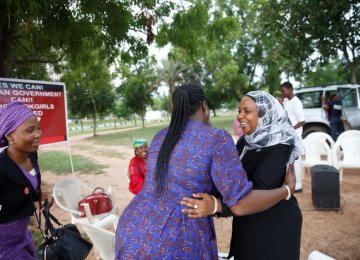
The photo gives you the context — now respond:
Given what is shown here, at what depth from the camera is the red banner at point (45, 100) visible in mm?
4371

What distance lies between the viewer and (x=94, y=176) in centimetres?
844

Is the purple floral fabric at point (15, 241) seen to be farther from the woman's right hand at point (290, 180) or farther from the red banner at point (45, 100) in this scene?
the red banner at point (45, 100)

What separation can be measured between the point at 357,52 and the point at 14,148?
10770 mm

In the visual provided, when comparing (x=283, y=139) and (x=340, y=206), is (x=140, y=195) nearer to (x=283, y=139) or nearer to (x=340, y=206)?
(x=283, y=139)

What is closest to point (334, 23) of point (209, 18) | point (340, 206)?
point (209, 18)

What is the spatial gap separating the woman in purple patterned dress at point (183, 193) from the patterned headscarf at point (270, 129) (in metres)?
0.40

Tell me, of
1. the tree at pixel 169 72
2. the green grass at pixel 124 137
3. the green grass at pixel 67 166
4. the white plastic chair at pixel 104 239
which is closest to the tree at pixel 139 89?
the tree at pixel 169 72

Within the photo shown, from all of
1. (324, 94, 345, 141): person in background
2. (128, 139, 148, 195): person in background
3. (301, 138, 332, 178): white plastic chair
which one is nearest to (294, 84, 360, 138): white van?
(324, 94, 345, 141): person in background

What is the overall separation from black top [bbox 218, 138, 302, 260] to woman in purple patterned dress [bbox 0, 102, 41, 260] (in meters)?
1.36

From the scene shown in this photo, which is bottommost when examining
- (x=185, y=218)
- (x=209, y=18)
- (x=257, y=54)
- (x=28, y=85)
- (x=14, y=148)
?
(x=185, y=218)

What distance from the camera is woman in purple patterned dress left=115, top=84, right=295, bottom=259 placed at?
1.40 metres

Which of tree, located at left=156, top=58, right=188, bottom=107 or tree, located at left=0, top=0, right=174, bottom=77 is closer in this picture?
tree, located at left=0, top=0, right=174, bottom=77

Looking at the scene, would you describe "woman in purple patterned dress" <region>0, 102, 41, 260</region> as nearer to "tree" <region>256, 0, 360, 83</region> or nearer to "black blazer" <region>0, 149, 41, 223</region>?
"black blazer" <region>0, 149, 41, 223</region>

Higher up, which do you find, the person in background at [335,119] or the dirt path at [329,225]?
the person in background at [335,119]
